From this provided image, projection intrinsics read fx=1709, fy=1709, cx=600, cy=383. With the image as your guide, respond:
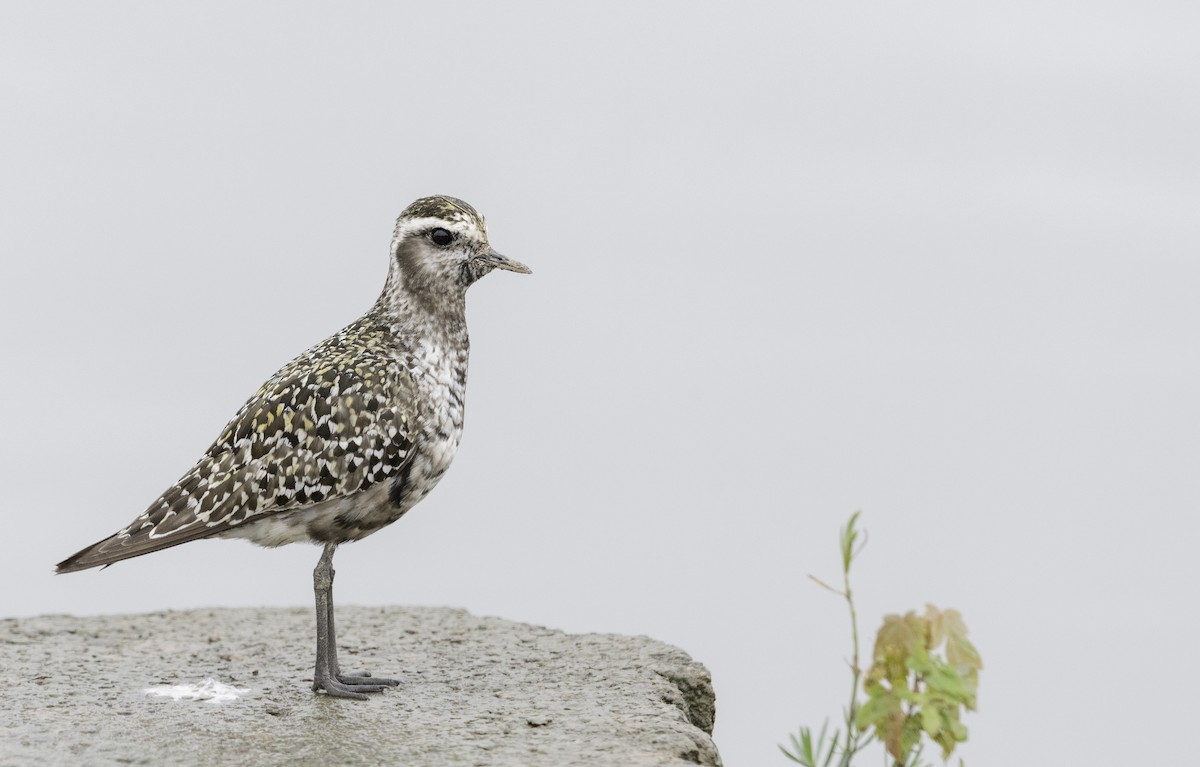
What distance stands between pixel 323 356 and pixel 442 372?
0.64m

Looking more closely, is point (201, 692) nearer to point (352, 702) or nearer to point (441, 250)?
point (352, 702)

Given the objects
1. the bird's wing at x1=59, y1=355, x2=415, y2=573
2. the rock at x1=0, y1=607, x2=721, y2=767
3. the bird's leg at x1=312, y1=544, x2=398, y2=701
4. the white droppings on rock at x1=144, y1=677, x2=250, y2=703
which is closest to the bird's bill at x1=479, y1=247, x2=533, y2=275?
the bird's wing at x1=59, y1=355, x2=415, y2=573

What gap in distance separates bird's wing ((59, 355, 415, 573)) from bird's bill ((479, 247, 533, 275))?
2.53ft

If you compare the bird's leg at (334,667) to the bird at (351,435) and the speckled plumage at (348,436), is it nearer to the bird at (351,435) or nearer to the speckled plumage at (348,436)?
the bird at (351,435)

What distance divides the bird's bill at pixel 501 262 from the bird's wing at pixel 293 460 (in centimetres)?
77

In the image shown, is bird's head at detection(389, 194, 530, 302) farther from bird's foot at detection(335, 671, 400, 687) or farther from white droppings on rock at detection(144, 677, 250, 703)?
white droppings on rock at detection(144, 677, 250, 703)

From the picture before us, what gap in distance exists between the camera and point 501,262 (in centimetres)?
906

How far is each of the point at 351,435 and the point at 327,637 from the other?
3.63ft

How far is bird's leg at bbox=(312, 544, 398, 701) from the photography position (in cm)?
881

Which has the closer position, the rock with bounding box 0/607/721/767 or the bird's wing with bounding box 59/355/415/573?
the rock with bounding box 0/607/721/767

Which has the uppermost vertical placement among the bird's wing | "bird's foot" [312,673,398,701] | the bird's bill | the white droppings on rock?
the bird's bill

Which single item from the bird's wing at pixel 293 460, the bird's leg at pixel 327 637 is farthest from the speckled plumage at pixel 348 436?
the bird's leg at pixel 327 637

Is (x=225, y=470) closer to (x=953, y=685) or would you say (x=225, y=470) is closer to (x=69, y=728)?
(x=69, y=728)

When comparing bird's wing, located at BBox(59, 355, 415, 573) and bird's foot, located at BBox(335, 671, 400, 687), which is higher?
bird's wing, located at BBox(59, 355, 415, 573)
